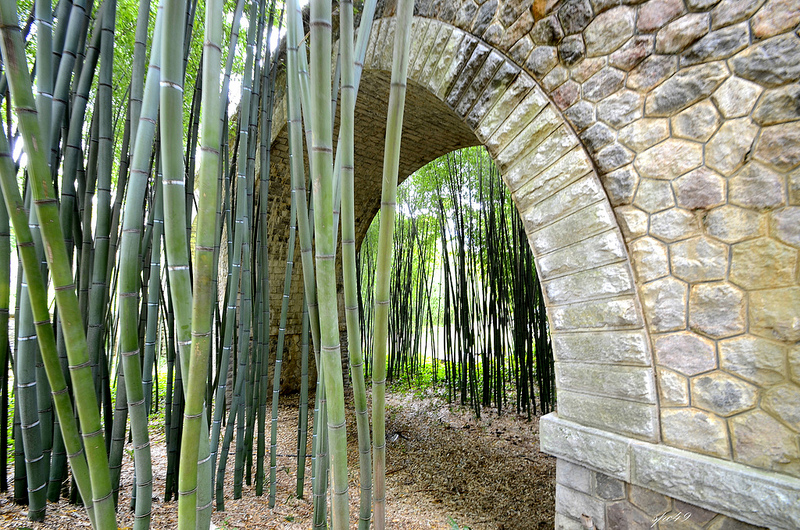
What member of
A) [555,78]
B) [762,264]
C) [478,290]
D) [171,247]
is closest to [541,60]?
[555,78]

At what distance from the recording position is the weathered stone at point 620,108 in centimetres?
144

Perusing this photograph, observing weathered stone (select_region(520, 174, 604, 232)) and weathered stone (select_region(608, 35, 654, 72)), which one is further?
weathered stone (select_region(520, 174, 604, 232))

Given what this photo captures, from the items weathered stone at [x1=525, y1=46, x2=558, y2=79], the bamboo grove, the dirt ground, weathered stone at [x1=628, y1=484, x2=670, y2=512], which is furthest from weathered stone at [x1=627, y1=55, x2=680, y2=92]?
the dirt ground

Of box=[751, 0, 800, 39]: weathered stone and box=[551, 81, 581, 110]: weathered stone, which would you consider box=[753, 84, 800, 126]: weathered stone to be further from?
box=[551, 81, 581, 110]: weathered stone

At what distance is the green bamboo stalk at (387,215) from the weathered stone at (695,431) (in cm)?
108

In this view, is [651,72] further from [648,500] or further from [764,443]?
[648,500]

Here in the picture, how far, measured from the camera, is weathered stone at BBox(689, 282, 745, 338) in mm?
1260

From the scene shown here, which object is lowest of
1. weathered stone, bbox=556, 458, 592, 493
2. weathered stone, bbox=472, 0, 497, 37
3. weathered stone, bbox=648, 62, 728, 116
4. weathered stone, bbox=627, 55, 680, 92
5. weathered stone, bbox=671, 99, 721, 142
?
weathered stone, bbox=556, 458, 592, 493

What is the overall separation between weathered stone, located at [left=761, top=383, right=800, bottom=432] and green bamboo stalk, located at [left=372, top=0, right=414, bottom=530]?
120cm

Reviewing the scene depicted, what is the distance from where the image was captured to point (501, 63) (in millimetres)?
1771

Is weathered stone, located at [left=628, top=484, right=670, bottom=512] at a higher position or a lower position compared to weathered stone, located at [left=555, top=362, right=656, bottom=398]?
lower

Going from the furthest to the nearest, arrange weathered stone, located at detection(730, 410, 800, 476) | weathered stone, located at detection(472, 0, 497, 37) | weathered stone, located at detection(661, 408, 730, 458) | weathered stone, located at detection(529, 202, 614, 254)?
weathered stone, located at detection(472, 0, 497, 37) < weathered stone, located at detection(529, 202, 614, 254) < weathered stone, located at detection(661, 408, 730, 458) < weathered stone, located at detection(730, 410, 800, 476)

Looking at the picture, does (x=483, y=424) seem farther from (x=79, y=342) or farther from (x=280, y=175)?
(x=79, y=342)

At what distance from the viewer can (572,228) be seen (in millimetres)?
1590
